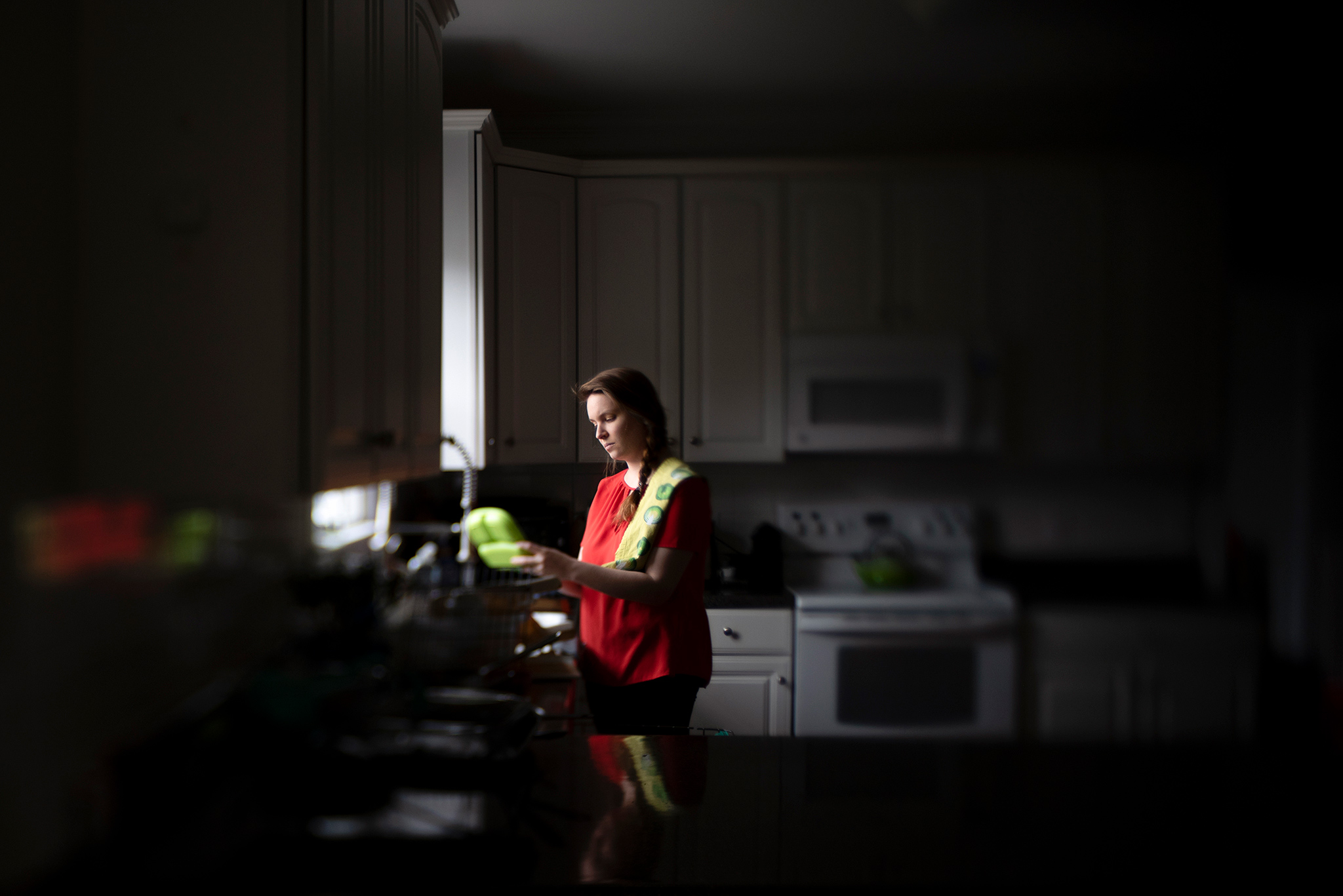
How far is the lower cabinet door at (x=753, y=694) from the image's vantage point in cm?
80

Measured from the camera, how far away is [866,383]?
69cm

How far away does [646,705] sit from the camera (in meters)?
0.86

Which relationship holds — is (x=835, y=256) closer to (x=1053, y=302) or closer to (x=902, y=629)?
(x=1053, y=302)

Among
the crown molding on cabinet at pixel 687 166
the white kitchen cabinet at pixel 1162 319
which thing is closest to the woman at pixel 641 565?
the crown molding on cabinet at pixel 687 166

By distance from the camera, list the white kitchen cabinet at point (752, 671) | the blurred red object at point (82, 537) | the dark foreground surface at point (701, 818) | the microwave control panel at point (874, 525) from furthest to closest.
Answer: the white kitchen cabinet at point (752, 671), the microwave control panel at point (874, 525), the dark foreground surface at point (701, 818), the blurred red object at point (82, 537)

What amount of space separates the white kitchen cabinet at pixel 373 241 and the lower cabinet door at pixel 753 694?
48 centimetres

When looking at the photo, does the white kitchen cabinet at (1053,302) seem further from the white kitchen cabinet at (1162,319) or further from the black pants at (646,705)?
the black pants at (646,705)

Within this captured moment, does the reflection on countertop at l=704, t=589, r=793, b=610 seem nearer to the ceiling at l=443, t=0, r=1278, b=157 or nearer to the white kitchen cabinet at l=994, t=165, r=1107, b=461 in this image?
the white kitchen cabinet at l=994, t=165, r=1107, b=461

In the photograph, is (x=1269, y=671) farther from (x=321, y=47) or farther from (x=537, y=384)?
(x=321, y=47)

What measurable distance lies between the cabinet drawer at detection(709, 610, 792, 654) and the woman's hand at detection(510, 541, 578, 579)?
0.18 m

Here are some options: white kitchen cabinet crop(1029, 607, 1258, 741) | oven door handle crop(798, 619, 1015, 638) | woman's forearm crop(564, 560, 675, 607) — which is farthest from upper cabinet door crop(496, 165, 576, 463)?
white kitchen cabinet crop(1029, 607, 1258, 741)

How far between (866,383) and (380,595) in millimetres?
564

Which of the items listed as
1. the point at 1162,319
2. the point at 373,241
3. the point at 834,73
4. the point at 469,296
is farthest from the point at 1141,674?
the point at 373,241

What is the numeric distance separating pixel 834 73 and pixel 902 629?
59 cm
